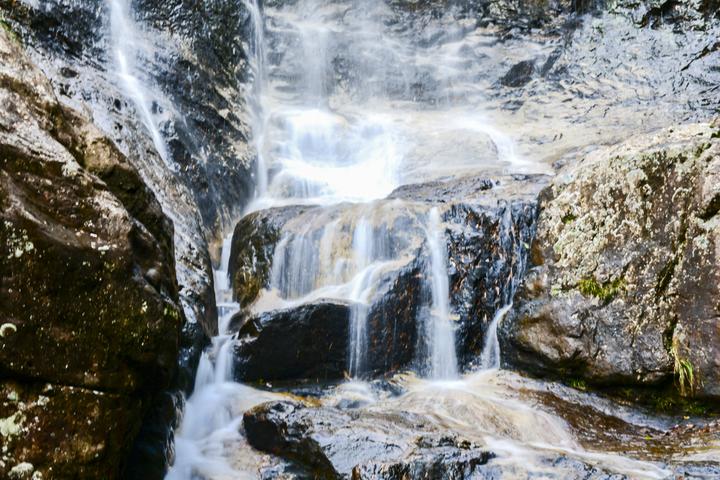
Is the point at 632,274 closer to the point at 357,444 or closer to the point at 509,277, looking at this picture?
the point at 509,277

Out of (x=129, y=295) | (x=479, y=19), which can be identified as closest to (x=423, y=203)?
(x=129, y=295)

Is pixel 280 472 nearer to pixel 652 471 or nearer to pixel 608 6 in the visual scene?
pixel 652 471

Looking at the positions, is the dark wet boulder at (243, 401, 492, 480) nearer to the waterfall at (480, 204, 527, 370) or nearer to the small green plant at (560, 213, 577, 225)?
the waterfall at (480, 204, 527, 370)

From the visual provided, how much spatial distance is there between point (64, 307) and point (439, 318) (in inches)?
202

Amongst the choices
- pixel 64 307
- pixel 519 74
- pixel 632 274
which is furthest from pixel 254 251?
pixel 519 74

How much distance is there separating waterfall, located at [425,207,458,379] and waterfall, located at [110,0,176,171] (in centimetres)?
441

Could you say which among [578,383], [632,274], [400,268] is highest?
[400,268]

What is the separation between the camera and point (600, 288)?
22.0 ft

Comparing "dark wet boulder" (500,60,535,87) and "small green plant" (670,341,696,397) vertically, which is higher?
"dark wet boulder" (500,60,535,87)

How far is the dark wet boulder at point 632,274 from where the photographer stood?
6.02 metres

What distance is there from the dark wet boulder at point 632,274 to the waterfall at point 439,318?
2.21 feet

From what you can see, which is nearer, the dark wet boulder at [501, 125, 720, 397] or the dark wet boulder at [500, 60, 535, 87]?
the dark wet boulder at [501, 125, 720, 397]

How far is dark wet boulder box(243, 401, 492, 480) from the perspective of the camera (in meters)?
3.96

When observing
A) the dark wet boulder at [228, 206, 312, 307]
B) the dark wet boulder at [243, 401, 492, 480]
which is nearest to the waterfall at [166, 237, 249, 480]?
the dark wet boulder at [243, 401, 492, 480]
